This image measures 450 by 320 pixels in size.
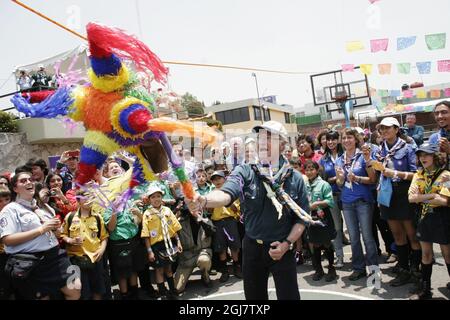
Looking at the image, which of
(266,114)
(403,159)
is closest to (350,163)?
(403,159)

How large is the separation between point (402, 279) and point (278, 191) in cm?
209

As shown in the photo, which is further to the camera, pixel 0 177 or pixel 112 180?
pixel 0 177

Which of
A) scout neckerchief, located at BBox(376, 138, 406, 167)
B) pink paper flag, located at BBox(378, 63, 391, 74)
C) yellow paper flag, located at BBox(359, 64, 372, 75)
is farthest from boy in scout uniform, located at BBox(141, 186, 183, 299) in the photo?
pink paper flag, located at BBox(378, 63, 391, 74)

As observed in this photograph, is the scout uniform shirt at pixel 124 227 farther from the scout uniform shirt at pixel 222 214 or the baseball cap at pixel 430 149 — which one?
the baseball cap at pixel 430 149

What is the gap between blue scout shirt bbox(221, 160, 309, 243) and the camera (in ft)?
7.37

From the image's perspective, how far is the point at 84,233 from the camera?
333 centimetres

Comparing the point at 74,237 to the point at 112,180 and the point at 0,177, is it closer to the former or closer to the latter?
the point at 0,177

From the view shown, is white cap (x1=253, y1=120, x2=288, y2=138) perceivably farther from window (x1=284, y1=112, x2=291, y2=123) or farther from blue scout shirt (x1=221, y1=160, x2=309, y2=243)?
window (x1=284, y1=112, x2=291, y2=123)

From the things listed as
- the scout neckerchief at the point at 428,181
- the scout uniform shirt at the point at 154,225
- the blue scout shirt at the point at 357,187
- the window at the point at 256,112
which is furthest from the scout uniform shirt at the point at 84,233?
the window at the point at 256,112

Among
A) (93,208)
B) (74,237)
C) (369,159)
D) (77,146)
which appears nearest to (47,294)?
(74,237)

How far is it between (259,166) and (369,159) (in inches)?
67.1

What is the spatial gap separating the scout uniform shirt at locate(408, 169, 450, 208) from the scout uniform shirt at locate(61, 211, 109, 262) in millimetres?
2919

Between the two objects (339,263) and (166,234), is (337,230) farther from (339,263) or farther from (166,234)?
(166,234)
